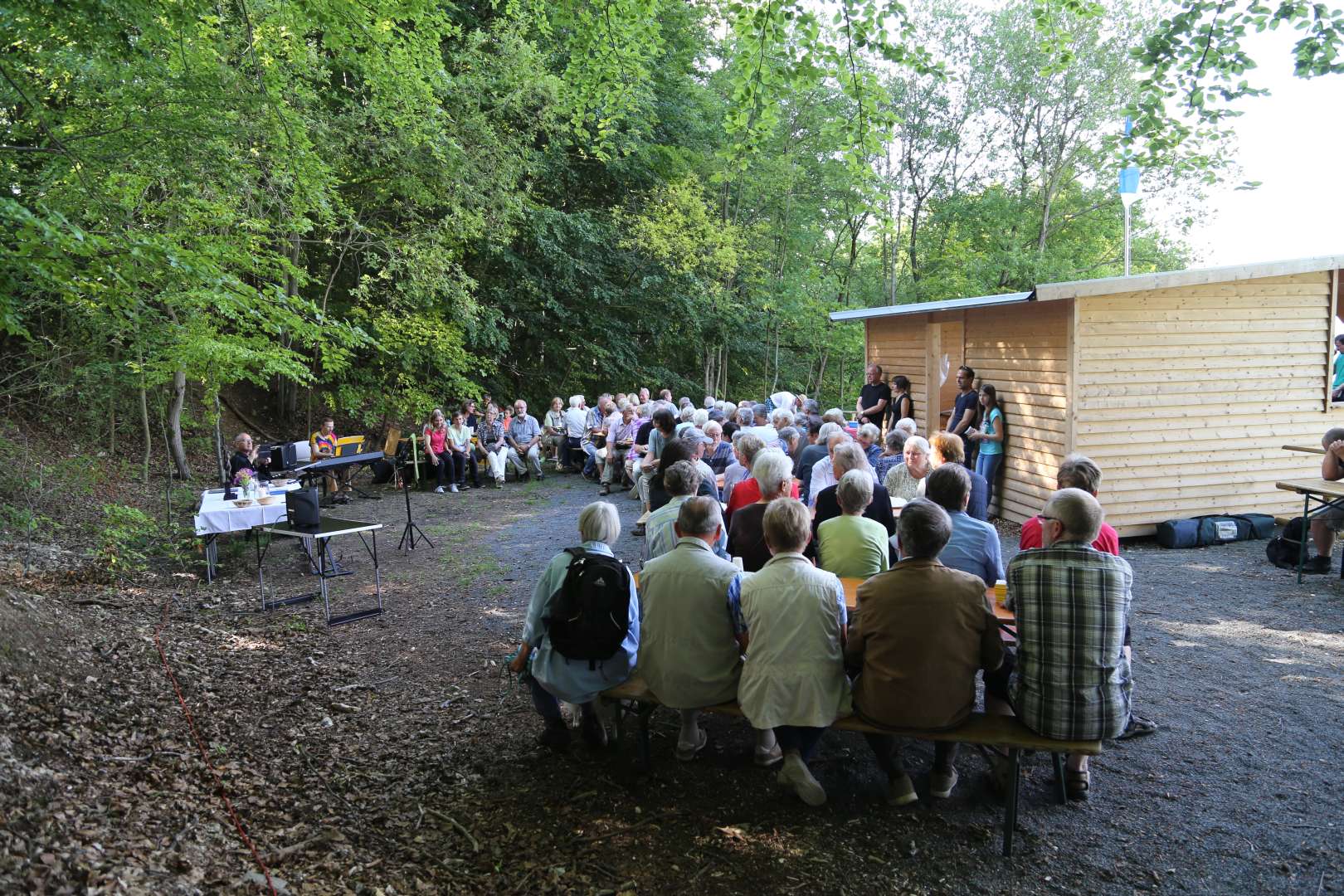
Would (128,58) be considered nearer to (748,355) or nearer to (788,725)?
(788,725)

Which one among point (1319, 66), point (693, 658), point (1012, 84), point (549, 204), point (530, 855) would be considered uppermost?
point (1012, 84)

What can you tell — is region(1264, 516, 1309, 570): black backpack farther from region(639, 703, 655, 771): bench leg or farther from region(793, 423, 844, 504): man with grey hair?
region(639, 703, 655, 771): bench leg

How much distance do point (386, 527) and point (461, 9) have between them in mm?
9994

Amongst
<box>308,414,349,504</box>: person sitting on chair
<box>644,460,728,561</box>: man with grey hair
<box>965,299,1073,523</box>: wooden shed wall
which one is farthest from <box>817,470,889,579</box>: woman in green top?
<box>308,414,349,504</box>: person sitting on chair

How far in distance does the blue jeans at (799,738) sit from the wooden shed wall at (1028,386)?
6.06 metres

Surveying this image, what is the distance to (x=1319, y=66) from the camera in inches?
172

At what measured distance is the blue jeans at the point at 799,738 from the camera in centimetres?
357

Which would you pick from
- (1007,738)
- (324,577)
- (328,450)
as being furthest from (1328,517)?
(328,450)

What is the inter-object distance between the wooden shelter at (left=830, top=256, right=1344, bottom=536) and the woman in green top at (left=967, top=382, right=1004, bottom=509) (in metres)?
0.14

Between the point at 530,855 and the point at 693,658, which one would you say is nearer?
the point at 530,855

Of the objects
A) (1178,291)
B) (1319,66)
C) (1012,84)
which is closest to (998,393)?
(1178,291)

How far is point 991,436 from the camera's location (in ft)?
31.5

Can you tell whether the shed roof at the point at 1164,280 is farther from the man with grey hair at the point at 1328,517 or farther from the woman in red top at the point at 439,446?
the woman in red top at the point at 439,446

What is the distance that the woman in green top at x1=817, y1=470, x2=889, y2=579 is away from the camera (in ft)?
14.5
